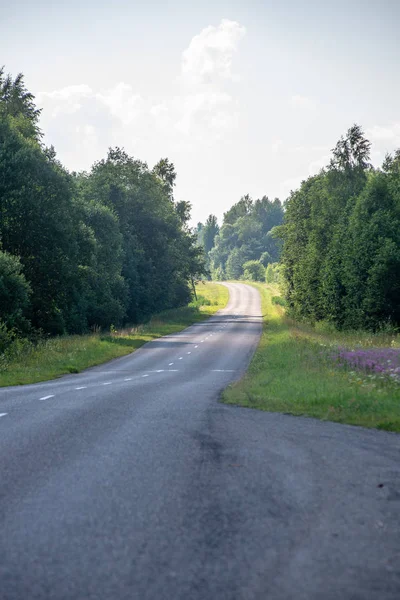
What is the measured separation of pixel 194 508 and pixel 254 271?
18408 cm

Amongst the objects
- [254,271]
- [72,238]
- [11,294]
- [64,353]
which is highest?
[72,238]

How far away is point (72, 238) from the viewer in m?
40.7

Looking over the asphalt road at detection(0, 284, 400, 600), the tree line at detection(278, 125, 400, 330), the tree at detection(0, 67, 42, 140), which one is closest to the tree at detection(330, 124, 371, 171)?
the tree line at detection(278, 125, 400, 330)

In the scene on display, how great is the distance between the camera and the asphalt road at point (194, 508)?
14.6ft

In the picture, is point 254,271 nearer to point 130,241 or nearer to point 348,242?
point 130,241

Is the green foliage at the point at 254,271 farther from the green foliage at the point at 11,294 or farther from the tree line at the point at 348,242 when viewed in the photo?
the green foliage at the point at 11,294

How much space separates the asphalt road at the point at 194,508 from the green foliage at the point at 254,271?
579 ft

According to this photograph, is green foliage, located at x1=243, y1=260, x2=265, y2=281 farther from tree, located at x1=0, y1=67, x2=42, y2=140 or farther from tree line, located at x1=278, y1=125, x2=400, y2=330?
tree, located at x1=0, y1=67, x2=42, y2=140

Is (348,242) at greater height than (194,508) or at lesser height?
greater

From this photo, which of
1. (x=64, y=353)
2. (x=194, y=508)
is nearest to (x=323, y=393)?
(x=194, y=508)

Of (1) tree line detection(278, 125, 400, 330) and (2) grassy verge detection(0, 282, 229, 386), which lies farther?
(1) tree line detection(278, 125, 400, 330)

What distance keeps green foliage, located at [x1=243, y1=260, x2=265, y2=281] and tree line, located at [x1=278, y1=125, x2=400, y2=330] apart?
119004 mm

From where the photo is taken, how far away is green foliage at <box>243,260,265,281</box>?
616ft

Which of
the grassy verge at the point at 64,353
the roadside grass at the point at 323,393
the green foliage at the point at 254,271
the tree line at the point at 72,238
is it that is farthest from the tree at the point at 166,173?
the green foliage at the point at 254,271
